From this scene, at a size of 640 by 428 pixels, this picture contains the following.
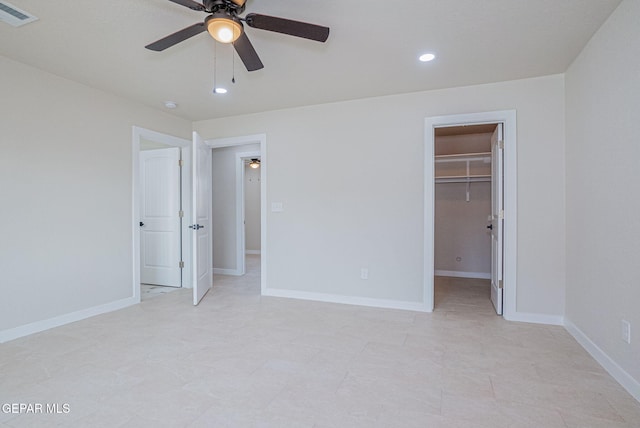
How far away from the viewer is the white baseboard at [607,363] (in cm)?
199

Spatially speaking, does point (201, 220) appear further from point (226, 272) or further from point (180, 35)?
point (180, 35)

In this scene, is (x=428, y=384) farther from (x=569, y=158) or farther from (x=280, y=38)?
(x=280, y=38)

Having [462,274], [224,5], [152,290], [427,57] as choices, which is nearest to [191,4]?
[224,5]

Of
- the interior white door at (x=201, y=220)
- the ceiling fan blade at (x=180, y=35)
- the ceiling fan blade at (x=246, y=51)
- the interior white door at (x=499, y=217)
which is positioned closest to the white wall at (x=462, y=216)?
the interior white door at (x=499, y=217)

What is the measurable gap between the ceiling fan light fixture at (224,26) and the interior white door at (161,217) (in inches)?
126

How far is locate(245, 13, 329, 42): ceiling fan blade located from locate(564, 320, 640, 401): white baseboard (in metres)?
2.83

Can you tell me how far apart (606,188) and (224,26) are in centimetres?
280

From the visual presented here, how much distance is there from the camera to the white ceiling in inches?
84.8

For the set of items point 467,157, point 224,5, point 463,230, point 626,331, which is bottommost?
point 626,331

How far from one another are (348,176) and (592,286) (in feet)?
8.26

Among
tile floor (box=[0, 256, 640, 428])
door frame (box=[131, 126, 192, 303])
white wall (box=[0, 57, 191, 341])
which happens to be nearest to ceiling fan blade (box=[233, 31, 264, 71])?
tile floor (box=[0, 256, 640, 428])

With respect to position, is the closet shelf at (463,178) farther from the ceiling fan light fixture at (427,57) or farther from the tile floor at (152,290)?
the tile floor at (152,290)

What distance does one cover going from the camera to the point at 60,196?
10.7ft

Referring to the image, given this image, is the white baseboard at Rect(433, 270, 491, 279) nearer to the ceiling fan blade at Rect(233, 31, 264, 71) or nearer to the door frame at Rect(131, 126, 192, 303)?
the door frame at Rect(131, 126, 192, 303)
